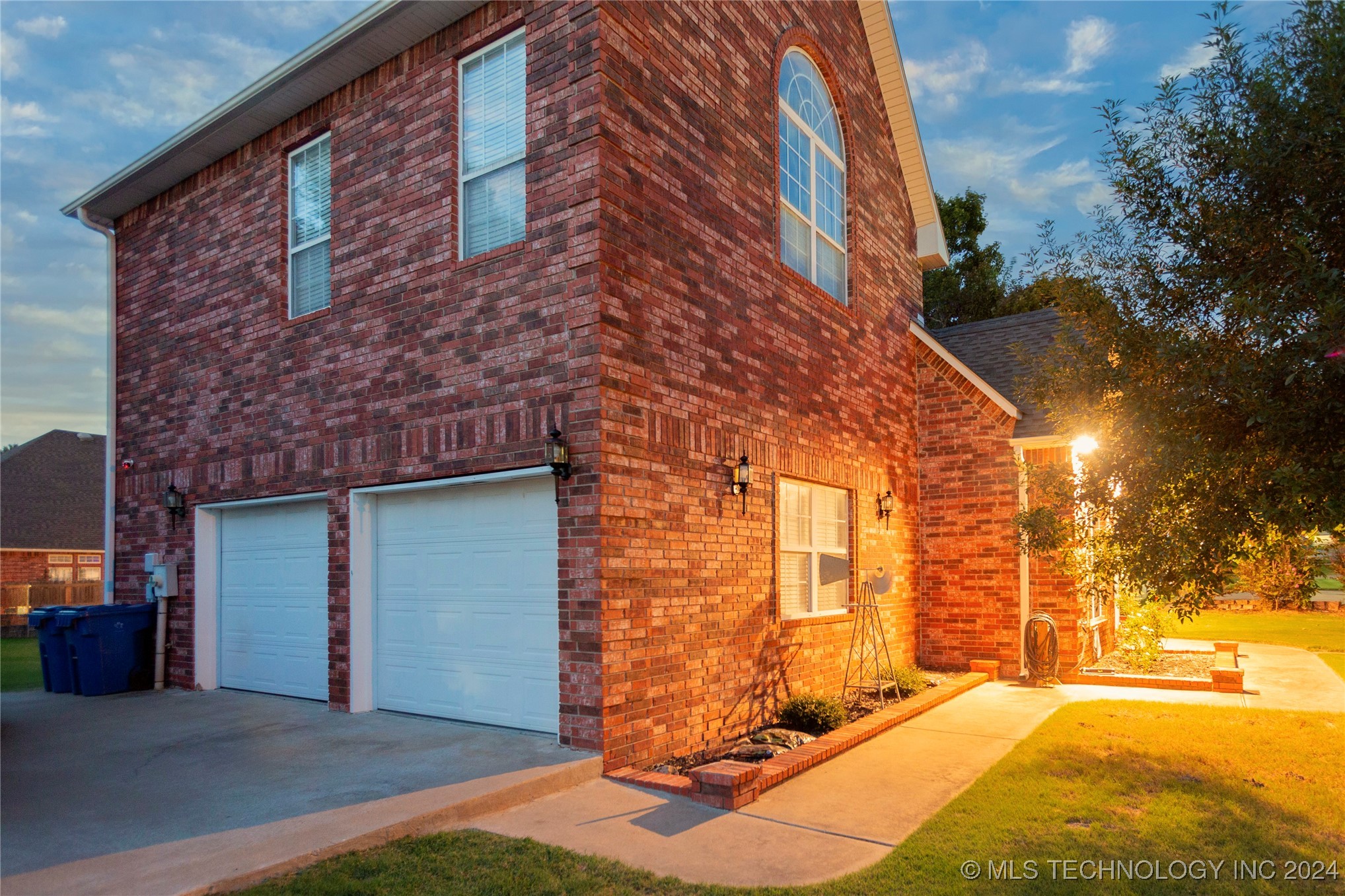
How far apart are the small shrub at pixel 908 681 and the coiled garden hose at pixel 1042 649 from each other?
1.62 m

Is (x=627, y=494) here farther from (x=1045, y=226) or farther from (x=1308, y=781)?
(x=1308, y=781)

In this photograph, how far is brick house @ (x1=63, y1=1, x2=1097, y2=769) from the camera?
695 cm

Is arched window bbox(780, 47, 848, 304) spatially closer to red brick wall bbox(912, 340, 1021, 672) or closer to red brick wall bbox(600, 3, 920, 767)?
red brick wall bbox(600, 3, 920, 767)

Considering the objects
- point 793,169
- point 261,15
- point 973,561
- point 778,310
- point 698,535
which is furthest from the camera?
point 973,561

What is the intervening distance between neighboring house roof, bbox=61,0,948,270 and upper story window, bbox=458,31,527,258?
0.55 metres

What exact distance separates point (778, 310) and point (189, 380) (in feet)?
24.8

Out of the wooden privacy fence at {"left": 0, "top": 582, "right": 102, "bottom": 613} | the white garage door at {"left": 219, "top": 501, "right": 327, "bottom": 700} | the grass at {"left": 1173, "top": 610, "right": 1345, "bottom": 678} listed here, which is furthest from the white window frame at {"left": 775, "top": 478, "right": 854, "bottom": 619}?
the wooden privacy fence at {"left": 0, "top": 582, "right": 102, "bottom": 613}

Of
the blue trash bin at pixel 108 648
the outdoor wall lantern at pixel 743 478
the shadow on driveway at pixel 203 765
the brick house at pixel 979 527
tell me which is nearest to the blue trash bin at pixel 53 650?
the blue trash bin at pixel 108 648

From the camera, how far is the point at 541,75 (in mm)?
7230

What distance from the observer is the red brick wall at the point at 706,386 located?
22.5ft

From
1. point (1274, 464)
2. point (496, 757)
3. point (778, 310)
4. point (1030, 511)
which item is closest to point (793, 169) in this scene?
point (778, 310)

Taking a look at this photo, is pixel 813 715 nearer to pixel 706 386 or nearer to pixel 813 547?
pixel 813 547

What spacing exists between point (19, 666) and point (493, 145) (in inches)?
554

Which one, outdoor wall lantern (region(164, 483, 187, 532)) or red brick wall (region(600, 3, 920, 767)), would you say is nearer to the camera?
red brick wall (region(600, 3, 920, 767))
